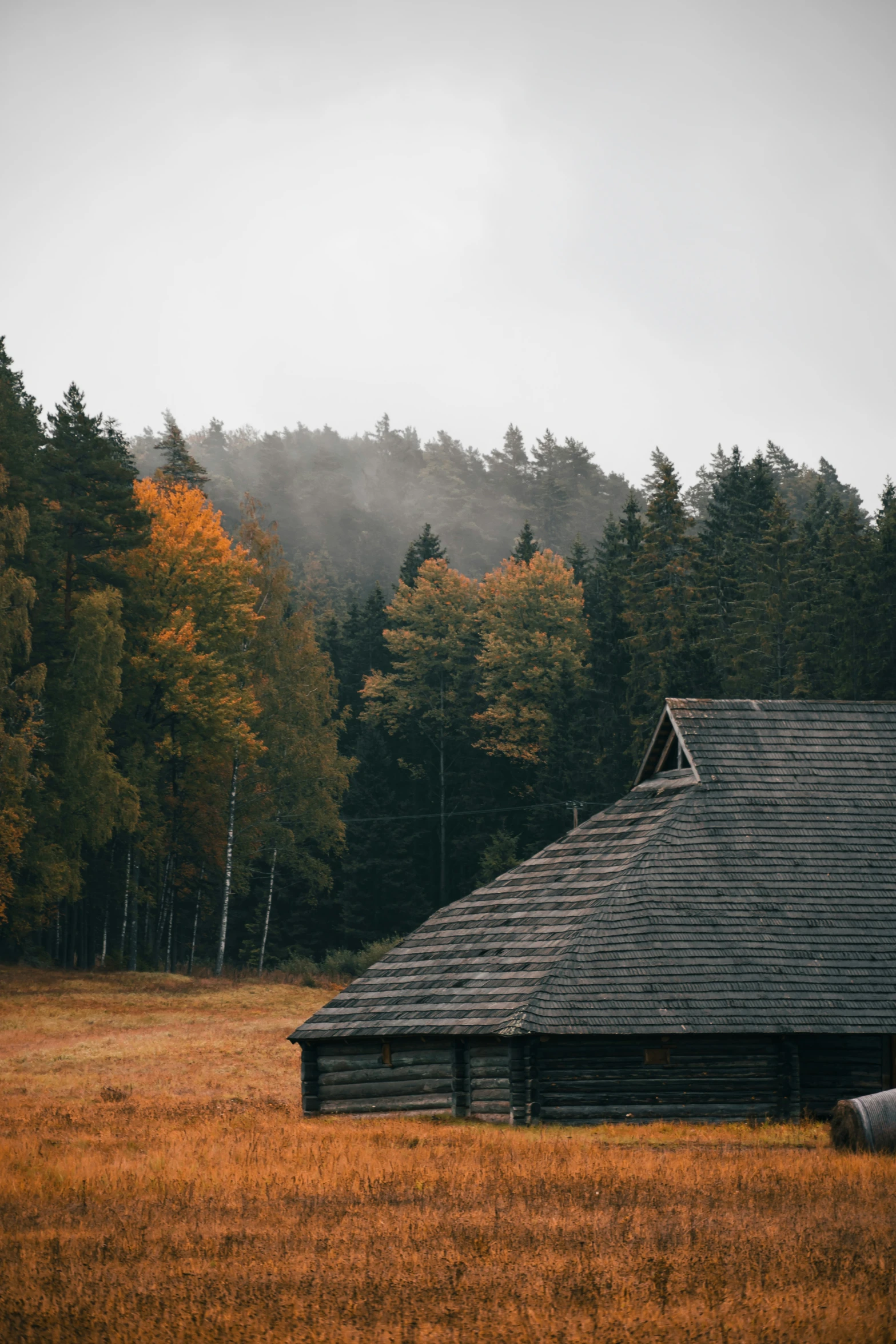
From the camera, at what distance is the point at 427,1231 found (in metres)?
12.7

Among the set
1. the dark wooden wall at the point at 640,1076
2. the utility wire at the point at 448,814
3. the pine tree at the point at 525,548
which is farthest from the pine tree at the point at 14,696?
the pine tree at the point at 525,548

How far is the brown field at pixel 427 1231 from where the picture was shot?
384 inches

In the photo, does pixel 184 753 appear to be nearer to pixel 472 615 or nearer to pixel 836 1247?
pixel 472 615

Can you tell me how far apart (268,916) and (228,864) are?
7214mm

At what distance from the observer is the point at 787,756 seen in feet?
86.7

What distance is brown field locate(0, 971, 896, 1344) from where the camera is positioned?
9758mm

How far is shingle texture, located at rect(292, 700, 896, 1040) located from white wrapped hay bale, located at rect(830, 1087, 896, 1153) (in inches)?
138

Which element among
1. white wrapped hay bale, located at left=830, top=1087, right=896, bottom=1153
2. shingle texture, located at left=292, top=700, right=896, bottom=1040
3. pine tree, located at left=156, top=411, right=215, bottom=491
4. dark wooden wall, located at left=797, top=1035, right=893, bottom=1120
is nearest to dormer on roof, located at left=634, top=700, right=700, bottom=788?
shingle texture, located at left=292, top=700, right=896, bottom=1040

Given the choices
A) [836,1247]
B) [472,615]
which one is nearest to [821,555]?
[472,615]

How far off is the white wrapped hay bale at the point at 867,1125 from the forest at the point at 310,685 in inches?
1040

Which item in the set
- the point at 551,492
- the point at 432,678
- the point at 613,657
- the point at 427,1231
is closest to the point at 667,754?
the point at 427,1231

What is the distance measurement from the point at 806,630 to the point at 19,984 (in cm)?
3137

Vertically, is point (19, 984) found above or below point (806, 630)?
below

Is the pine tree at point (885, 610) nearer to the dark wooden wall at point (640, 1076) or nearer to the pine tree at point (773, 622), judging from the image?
the pine tree at point (773, 622)
